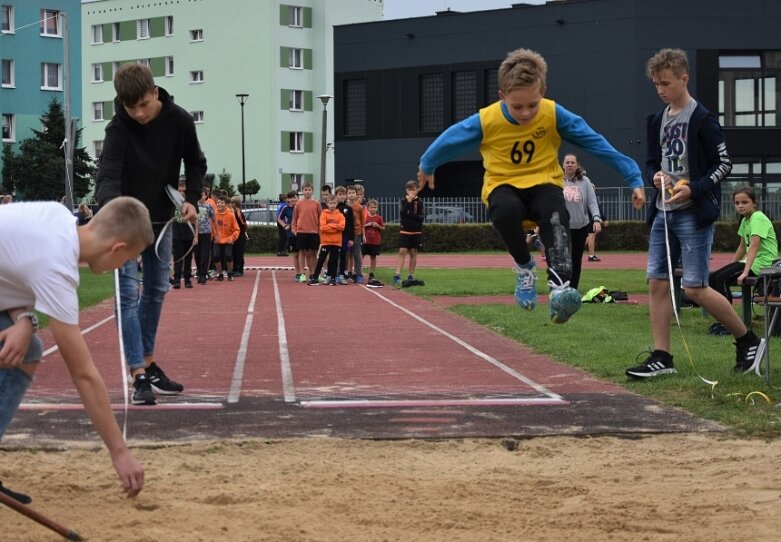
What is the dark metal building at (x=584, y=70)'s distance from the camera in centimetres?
4572

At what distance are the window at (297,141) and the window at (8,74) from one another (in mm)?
17459

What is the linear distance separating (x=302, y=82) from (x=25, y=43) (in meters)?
17.9

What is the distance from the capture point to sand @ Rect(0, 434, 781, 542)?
4684mm

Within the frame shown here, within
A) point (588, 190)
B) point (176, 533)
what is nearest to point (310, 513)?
point (176, 533)

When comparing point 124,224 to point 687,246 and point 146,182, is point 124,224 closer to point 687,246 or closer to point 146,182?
point 146,182

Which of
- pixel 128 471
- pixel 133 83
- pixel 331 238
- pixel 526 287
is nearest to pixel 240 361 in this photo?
pixel 526 287

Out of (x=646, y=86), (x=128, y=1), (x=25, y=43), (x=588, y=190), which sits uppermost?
(x=128, y=1)

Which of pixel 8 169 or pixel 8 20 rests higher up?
pixel 8 20

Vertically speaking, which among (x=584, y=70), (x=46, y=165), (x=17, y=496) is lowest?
(x=17, y=496)

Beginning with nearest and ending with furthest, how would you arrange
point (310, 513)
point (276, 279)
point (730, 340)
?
point (310, 513), point (730, 340), point (276, 279)

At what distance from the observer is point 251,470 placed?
5742 mm

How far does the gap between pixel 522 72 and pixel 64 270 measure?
423 cm

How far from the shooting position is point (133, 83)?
7262 mm

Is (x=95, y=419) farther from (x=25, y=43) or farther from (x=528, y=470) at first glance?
(x=25, y=43)
